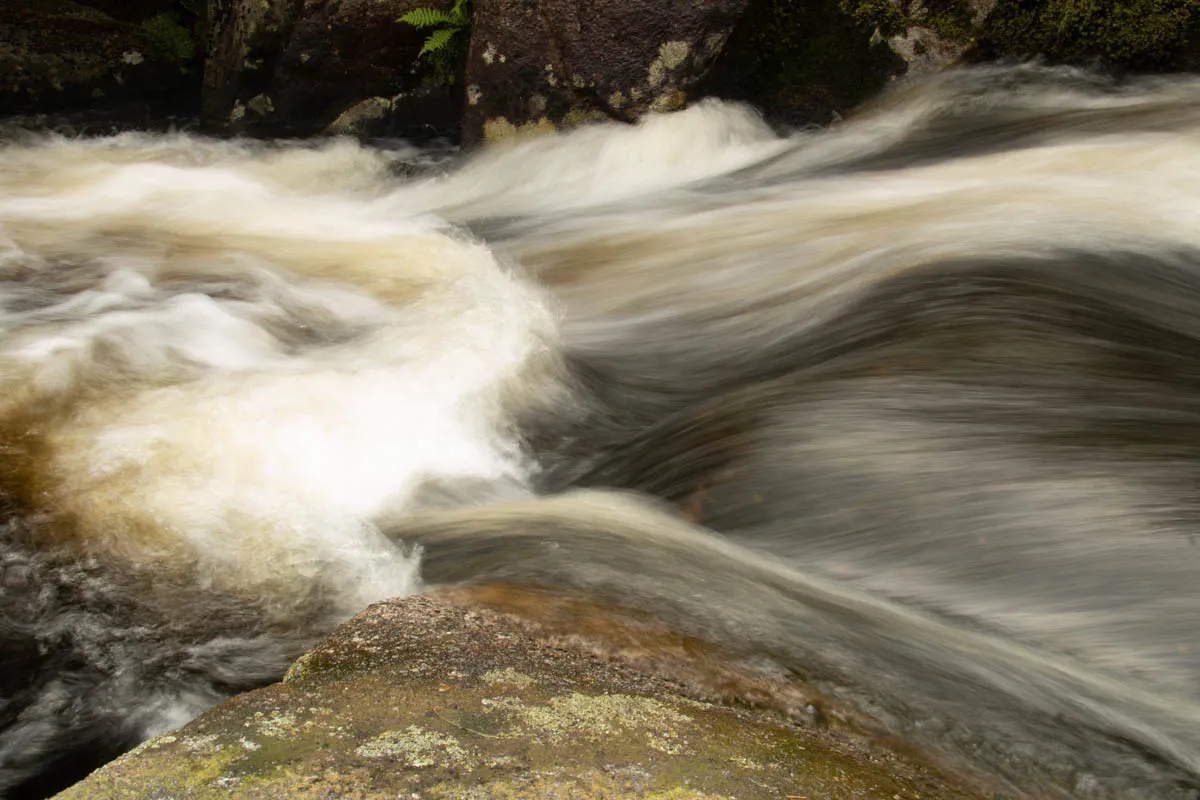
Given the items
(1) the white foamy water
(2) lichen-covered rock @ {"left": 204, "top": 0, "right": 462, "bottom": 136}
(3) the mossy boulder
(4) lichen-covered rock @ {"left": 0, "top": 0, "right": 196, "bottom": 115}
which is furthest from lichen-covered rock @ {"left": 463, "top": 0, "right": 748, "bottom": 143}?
(4) lichen-covered rock @ {"left": 0, "top": 0, "right": 196, "bottom": 115}

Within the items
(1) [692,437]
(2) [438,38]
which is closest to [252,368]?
(1) [692,437]

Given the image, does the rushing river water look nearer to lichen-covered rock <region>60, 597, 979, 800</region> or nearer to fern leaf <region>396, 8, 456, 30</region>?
lichen-covered rock <region>60, 597, 979, 800</region>

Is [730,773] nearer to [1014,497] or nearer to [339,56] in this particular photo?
[1014,497]

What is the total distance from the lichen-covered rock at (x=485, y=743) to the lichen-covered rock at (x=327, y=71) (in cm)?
685

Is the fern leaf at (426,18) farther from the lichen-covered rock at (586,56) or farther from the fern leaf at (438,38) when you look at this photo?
the lichen-covered rock at (586,56)

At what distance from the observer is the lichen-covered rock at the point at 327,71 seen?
801cm

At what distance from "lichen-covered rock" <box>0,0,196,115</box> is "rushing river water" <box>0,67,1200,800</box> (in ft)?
9.89

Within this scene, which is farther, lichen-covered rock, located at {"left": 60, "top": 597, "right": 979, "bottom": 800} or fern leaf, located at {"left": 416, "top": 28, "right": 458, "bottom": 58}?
fern leaf, located at {"left": 416, "top": 28, "right": 458, "bottom": 58}

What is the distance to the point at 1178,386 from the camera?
11.0 feet

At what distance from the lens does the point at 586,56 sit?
703 cm

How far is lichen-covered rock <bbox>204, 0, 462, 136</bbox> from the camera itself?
801 cm

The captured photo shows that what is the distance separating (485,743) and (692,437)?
1939 mm

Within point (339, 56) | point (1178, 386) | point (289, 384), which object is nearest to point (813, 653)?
point (1178, 386)

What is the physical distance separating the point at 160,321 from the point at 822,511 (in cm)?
269
